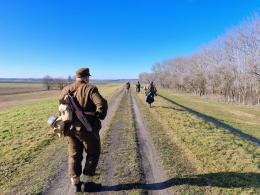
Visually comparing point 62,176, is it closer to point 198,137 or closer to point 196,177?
point 196,177

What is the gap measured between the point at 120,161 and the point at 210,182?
2411 millimetres

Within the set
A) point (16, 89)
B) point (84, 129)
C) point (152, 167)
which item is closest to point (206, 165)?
point (152, 167)

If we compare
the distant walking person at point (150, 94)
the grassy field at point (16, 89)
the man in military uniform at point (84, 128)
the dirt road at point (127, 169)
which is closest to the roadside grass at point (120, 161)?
the dirt road at point (127, 169)

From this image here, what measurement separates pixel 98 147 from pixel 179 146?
424 cm

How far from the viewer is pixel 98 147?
477 centimetres

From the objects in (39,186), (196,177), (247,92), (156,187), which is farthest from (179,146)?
(247,92)

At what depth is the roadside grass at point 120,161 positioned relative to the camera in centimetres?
528

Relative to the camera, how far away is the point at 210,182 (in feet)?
17.5

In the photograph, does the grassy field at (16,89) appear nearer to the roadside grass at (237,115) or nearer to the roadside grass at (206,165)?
the roadside grass at (237,115)

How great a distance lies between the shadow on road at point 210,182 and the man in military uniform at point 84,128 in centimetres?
60

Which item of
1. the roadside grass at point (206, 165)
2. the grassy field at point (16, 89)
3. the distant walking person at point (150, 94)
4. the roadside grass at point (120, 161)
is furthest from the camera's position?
the grassy field at point (16, 89)

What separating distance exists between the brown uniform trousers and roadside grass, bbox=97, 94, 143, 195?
84cm

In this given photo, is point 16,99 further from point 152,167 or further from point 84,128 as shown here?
point 84,128

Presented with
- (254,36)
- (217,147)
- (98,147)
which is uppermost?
(254,36)
